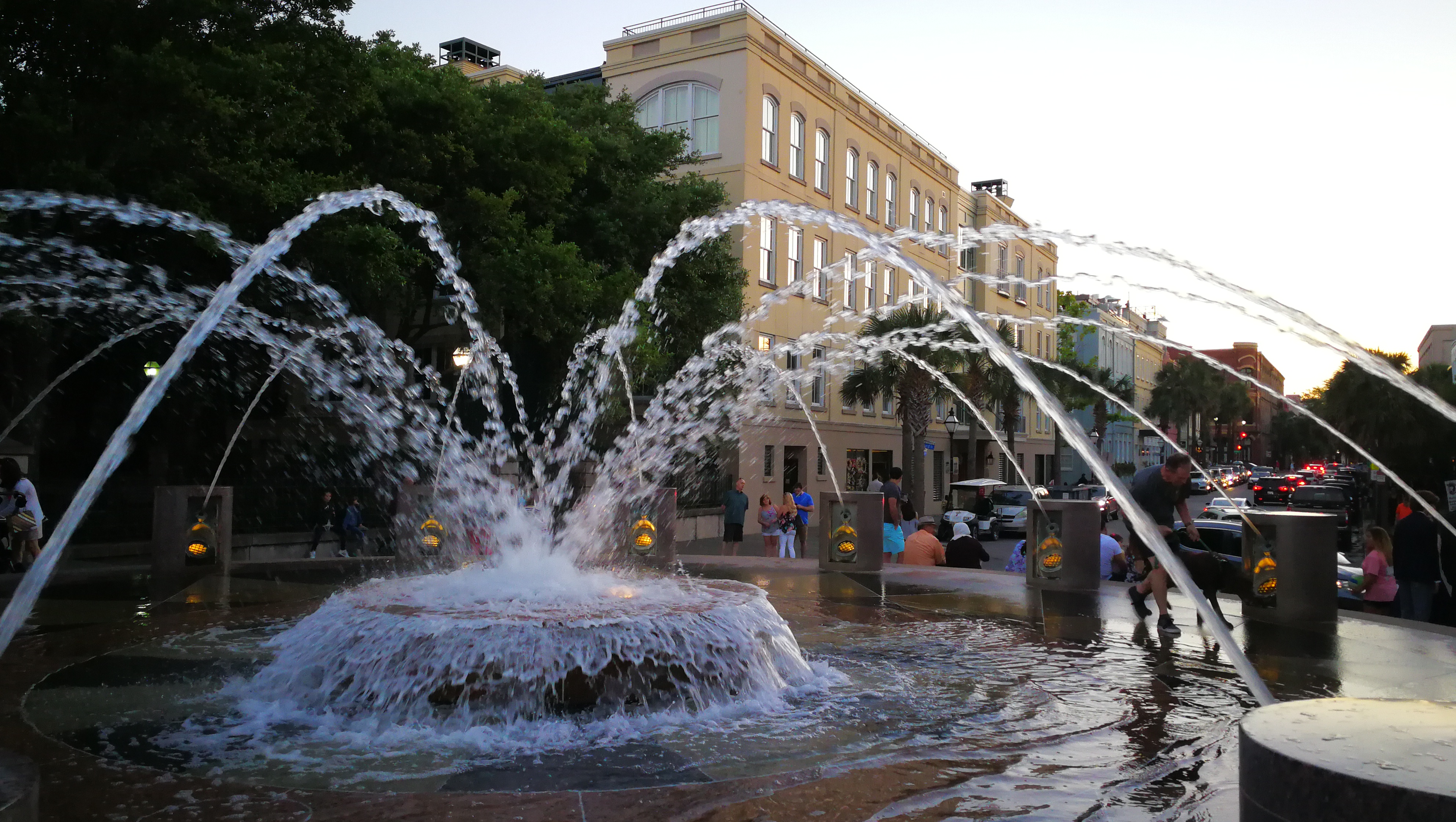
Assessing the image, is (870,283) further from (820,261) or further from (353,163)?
(353,163)

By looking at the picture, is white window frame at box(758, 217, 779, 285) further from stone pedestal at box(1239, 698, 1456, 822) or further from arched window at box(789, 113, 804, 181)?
stone pedestal at box(1239, 698, 1456, 822)

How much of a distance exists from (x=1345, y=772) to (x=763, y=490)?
37.0 metres

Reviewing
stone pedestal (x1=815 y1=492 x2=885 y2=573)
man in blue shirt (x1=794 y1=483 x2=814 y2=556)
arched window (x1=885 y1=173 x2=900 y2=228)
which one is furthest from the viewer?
arched window (x1=885 y1=173 x2=900 y2=228)

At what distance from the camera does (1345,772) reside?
2781 mm

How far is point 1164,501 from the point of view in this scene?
9977 millimetres

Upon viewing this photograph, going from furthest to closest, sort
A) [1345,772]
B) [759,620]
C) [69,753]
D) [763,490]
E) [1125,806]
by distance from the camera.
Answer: [763,490], [759,620], [69,753], [1125,806], [1345,772]

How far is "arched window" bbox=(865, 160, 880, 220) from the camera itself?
153ft

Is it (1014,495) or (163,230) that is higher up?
(163,230)

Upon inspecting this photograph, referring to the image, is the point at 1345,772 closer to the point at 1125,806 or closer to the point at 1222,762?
the point at 1125,806

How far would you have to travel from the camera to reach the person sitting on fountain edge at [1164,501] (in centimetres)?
Answer: 977

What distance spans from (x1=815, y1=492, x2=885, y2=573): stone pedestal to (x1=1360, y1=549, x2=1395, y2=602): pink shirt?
574 centimetres

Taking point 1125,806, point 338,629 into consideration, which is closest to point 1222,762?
point 1125,806

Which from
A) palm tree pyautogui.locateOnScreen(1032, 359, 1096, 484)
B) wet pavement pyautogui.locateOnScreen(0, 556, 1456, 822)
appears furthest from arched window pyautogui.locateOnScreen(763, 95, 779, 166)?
wet pavement pyautogui.locateOnScreen(0, 556, 1456, 822)

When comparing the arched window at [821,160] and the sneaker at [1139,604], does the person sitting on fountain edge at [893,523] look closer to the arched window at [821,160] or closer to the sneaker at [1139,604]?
the sneaker at [1139,604]
